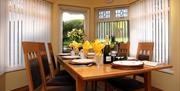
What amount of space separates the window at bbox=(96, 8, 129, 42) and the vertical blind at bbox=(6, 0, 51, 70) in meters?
1.54

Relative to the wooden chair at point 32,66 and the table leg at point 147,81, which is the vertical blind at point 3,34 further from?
the table leg at point 147,81

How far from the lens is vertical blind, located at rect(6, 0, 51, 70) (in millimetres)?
3307

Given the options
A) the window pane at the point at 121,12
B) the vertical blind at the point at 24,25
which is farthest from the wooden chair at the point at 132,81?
the window pane at the point at 121,12

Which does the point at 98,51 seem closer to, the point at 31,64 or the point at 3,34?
the point at 31,64

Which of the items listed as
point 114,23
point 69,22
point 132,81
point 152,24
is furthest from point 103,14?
point 132,81

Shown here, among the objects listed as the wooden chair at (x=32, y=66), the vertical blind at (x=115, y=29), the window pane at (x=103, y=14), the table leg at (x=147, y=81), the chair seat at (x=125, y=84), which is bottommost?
the chair seat at (x=125, y=84)

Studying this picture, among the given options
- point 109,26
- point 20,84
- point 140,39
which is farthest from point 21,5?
point 140,39

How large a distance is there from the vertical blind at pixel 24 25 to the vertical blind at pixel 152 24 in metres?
2.18

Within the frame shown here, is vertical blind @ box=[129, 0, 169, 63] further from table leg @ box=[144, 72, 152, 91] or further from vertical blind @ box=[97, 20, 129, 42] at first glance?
table leg @ box=[144, 72, 152, 91]

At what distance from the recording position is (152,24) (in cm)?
359

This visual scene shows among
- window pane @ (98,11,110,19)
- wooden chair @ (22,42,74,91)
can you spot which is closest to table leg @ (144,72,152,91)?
wooden chair @ (22,42,74,91)

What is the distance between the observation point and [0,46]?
2900 mm

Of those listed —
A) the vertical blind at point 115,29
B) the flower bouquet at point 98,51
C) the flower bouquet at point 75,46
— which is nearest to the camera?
the flower bouquet at point 98,51

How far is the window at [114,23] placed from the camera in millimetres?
4702
